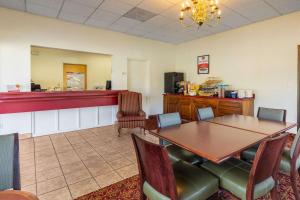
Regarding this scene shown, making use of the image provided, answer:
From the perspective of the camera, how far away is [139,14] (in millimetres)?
3824

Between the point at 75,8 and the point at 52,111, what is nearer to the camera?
the point at 75,8

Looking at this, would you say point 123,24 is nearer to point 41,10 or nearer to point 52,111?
point 41,10

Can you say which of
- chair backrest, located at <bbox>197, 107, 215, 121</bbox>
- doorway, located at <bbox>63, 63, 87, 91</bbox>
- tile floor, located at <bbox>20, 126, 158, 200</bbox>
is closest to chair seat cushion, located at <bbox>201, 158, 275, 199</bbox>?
chair backrest, located at <bbox>197, 107, 215, 121</bbox>

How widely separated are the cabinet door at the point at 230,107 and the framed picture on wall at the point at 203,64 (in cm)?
147

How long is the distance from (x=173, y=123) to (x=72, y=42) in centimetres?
352

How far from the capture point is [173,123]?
2.25m

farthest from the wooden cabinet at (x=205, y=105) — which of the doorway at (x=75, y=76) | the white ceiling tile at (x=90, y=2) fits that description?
the doorway at (x=75, y=76)

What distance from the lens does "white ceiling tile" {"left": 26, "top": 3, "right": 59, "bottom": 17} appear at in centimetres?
348

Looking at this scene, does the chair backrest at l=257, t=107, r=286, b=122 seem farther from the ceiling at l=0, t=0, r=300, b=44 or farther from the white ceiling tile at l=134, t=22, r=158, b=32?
the white ceiling tile at l=134, t=22, r=158, b=32

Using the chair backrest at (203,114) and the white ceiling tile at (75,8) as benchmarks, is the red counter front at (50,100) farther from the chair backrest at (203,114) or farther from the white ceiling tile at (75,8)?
the chair backrest at (203,114)

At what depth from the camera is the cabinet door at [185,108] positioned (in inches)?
202

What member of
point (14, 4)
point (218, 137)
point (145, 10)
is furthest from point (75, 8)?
point (218, 137)

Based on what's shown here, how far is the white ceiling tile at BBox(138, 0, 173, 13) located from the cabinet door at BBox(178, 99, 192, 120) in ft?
8.77

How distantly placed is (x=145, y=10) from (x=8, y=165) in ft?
11.4
